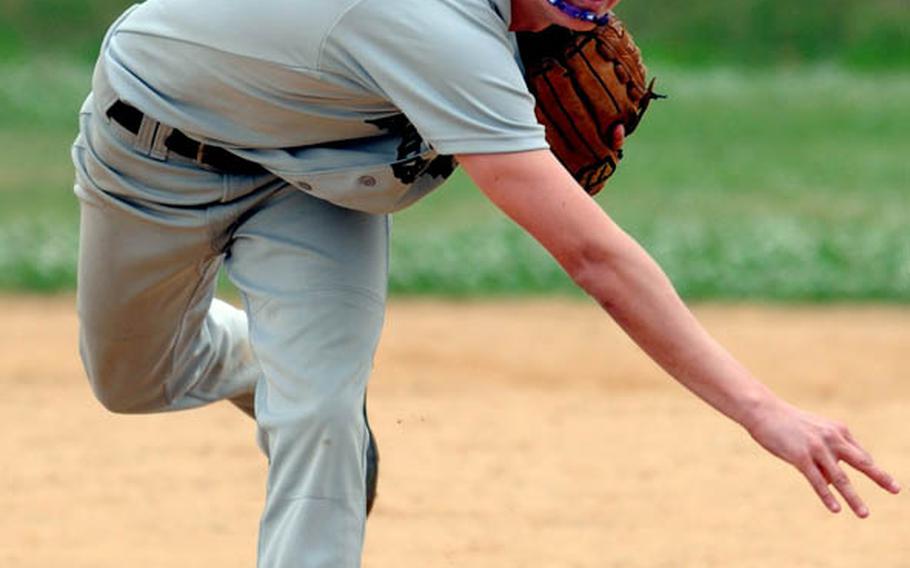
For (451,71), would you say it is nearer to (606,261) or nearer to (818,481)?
(606,261)

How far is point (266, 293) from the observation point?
374 centimetres

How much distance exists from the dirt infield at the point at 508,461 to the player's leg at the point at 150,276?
671 millimetres

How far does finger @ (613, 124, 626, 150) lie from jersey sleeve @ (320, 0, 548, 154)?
60cm

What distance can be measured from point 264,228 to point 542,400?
3483 mm

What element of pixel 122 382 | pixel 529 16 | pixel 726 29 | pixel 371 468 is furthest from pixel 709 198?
pixel 529 16

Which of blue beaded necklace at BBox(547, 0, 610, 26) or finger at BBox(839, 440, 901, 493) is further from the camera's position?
blue beaded necklace at BBox(547, 0, 610, 26)

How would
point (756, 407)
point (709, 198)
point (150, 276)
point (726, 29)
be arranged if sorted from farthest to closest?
point (726, 29)
point (709, 198)
point (150, 276)
point (756, 407)

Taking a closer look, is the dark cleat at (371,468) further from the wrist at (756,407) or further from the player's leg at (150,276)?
the wrist at (756,407)

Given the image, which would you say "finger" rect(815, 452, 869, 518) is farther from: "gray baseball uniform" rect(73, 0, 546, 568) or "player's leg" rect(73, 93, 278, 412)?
"player's leg" rect(73, 93, 278, 412)

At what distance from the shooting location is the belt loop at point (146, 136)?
12.1ft

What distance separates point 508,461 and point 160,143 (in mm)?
2608

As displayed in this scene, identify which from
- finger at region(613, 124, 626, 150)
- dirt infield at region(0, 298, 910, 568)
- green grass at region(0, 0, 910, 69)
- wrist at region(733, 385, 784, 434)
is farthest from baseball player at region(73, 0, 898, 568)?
green grass at region(0, 0, 910, 69)

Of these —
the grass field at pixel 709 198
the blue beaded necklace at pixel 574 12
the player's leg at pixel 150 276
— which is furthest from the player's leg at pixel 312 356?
the grass field at pixel 709 198

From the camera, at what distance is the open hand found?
2922 mm
